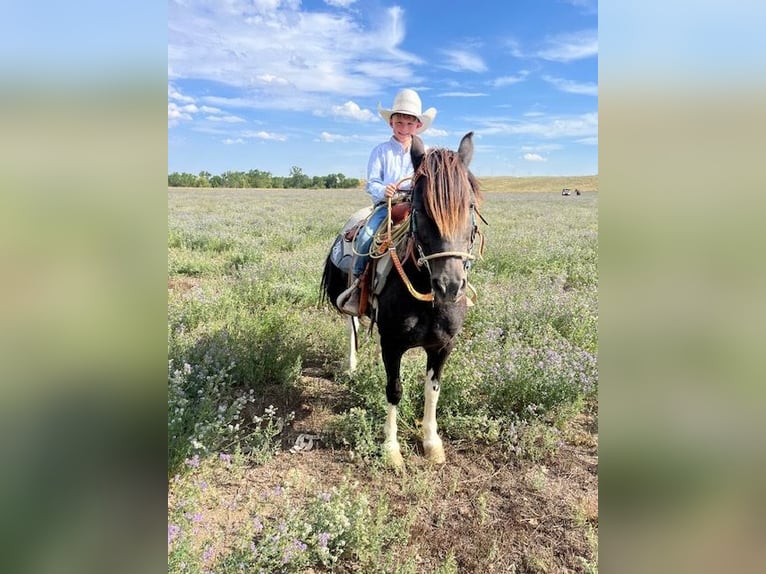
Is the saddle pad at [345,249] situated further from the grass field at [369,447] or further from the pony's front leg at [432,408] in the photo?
the pony's front leg at [432,408]

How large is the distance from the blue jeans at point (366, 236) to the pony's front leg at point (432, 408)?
3.58 feet

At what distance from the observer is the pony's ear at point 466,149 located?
2883mm

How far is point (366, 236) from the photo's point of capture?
3.91 metres

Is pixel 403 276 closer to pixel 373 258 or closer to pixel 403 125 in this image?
pixel 373 258

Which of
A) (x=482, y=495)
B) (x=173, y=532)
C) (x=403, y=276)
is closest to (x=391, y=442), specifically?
(x=482, y=495)

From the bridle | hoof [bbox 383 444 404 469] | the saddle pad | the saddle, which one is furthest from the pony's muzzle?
the saddle pad

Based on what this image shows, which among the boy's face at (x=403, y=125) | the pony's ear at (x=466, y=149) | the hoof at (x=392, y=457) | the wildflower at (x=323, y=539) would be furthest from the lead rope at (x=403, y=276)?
the wildflower at (x=323, y=539)

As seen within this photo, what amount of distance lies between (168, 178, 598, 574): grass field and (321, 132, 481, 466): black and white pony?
0.39 m

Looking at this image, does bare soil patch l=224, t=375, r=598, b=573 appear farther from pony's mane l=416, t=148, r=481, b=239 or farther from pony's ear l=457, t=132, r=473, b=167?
pony's ear l=457, t=132, r=473, b=167

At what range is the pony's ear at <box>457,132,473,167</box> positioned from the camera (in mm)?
2883

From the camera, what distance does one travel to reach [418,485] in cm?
314
